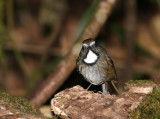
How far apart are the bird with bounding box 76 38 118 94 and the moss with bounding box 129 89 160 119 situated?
0.82 m

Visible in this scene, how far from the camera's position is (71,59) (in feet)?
19.3

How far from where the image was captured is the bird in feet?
14.5

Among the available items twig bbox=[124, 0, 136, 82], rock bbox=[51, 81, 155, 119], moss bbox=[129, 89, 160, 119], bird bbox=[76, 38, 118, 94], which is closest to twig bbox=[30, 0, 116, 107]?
bird bbox=[76, 38, 118, 94]

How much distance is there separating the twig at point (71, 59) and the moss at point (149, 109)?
6.96 ft

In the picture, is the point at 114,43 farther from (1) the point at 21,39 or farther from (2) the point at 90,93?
(2) the point at 90,93

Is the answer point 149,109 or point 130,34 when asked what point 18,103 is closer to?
point 149,109

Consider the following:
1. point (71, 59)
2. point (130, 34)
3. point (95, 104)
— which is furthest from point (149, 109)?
point (130, 34)

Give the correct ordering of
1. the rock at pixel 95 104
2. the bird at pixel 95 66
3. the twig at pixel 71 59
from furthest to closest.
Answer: the twig at pixel 71 59 < the bird at pixel 95 66 < the rock at pixel 95 104

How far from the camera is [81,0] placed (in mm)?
11484

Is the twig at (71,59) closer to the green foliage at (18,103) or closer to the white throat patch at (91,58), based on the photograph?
the white throat patch at (91,58)

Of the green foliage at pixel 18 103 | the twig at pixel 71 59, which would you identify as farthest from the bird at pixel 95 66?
the twig at pixel 71 59

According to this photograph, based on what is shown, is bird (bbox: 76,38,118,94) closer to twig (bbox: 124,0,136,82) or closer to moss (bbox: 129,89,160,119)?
moss (bbox: 129,89,160,119)

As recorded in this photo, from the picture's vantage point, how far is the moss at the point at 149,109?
11.8 ft

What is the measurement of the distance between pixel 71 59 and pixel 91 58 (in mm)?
1400
